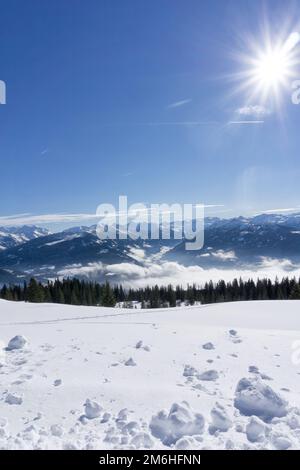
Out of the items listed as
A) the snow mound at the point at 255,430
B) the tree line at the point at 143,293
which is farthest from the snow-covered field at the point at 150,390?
the tree line at the point at 143,293

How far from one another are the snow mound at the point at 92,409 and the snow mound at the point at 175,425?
1212mm

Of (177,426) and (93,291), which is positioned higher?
(177,426)

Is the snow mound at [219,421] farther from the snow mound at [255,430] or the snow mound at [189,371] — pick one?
the snow mound at [189,371]

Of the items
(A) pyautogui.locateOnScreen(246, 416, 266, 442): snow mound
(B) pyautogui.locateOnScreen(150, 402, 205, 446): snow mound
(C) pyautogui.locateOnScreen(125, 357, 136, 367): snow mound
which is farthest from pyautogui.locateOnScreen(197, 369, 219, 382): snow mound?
(A) pyautogui.locateOnScreen(246, 416, 266, 442): snow mound

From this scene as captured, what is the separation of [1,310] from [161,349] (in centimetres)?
1702

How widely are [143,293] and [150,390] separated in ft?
398

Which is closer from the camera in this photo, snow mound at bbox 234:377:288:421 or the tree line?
snow mound at bbox 234:377:288:421

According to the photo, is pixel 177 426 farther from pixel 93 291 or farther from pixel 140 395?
pixel 93 291

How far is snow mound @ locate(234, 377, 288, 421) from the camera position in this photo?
707 centimetres

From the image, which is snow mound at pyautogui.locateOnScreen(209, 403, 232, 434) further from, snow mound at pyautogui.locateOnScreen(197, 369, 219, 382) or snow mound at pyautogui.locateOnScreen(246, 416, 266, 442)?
snow mound at pyautogui.locateOnScreen(197, 369, 219, 382)

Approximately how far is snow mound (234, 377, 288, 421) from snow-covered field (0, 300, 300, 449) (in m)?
0.02

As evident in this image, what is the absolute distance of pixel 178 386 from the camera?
8.19 m

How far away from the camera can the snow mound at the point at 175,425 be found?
6.26m
